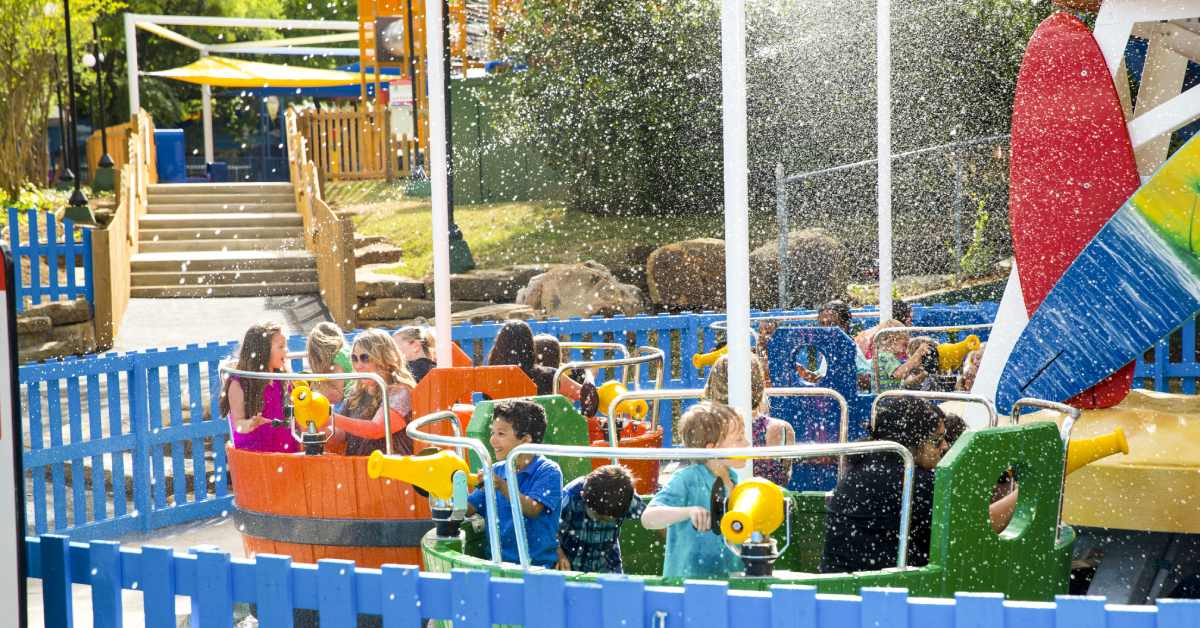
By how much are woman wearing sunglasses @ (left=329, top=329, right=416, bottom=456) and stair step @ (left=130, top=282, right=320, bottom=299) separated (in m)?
11.7

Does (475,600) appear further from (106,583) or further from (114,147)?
(114,147)

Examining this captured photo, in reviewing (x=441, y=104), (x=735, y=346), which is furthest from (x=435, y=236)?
(x=735, y=346)

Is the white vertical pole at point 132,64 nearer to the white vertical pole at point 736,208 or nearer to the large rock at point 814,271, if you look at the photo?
the large rock at point 814,271

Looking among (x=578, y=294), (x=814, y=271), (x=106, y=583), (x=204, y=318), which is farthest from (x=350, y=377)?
(x=814, y=271)

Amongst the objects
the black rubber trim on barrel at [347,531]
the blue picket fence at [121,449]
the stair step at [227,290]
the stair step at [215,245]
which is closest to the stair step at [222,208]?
the stair step at [215,245]

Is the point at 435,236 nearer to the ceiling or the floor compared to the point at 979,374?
nearer to the ceiling

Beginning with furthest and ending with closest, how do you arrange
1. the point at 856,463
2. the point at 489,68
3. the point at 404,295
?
1. the point at 489,68
2. the point at 404,295
3. the point at 856,463

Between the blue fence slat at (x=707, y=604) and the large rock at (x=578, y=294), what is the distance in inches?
487

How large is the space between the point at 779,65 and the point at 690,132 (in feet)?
5.32

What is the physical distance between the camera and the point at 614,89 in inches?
827

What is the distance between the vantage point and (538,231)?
71.8ft

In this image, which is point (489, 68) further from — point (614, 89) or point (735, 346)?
point (735, 346)

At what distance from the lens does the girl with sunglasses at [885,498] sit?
4512 mm

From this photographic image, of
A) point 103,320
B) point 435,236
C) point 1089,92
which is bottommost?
point 103,320
